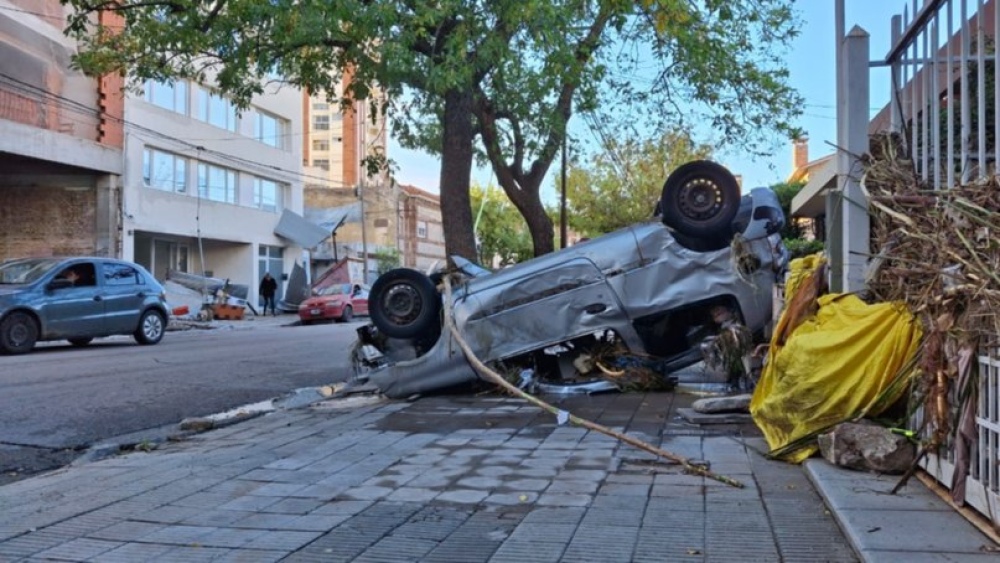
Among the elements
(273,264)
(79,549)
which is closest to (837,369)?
(79,549)

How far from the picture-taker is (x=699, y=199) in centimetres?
832

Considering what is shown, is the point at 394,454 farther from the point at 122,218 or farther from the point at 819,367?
the point at 122,218

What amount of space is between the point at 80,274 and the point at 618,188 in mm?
21262

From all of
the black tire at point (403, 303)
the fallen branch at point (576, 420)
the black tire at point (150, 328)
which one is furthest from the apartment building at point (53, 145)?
the fallen branch at point (576, 420)

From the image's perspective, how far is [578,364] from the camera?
8758mm

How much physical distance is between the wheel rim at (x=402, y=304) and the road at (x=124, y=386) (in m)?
2.03

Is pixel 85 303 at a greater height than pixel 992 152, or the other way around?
pixel 992 152

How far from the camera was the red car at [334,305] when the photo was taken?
1046 inches

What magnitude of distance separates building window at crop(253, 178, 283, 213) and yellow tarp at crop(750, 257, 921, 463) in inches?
1224

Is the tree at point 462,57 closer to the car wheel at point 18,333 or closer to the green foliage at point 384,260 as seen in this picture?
the car wheel at point 18,333

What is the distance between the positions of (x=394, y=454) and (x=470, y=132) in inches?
256

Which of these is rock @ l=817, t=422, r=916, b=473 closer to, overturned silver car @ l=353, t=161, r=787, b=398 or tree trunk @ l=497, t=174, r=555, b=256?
overturned silver car @ l=353, t=161, r=787, b=398

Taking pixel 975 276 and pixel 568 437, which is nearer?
pixel 975 276

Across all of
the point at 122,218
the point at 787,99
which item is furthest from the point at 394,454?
the point at 122,218
